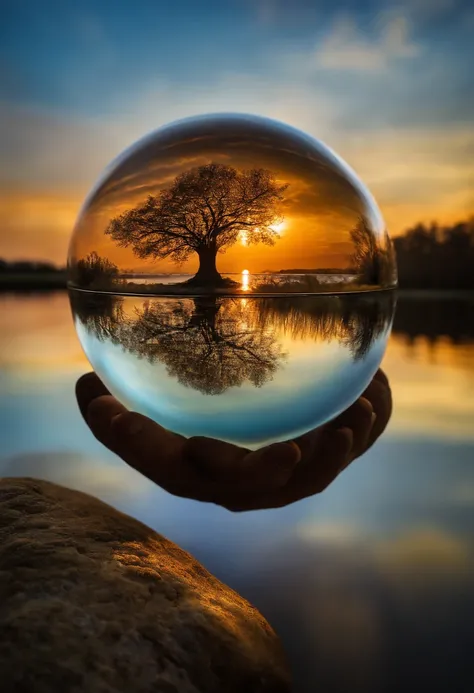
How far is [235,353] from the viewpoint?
62.9 inches

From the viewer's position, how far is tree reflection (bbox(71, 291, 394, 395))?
1.59 metres

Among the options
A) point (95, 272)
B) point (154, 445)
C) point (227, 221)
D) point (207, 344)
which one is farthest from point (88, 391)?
point (227, 221)

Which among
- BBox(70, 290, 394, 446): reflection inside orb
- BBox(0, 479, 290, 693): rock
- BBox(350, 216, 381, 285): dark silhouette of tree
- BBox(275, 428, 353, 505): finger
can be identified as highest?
BBox(350, 216, 381, 285): dark silhouette of tree

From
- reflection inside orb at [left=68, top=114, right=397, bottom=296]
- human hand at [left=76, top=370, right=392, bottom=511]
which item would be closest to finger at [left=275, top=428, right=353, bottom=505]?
human hand at [left=76, top=370, right=392, bottom=511]

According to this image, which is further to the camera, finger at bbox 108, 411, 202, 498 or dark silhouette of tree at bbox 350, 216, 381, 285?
finger at bbox 108, 411, 202, 498

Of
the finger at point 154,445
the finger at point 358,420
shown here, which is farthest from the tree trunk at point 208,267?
the finger at point 358,420

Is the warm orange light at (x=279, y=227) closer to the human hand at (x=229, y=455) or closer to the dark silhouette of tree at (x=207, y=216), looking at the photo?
the dark silhouette of tree at (x=207, y=216)

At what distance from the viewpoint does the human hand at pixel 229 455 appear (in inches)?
84.7

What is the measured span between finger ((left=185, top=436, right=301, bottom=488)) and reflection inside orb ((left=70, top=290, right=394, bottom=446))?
0.17 metres

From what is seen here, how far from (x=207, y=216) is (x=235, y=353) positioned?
376 mm

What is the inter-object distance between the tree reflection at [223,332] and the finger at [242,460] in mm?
466

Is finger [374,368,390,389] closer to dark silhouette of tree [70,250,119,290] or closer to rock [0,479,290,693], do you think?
rock [0,479,290,693]

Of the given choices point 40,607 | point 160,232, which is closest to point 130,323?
point 160,232

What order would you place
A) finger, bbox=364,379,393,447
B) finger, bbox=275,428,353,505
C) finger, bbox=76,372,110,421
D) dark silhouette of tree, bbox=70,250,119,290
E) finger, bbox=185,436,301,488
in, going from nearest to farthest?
1. dark silhouette of tree, bbox=70,250,119,290
2. finger, bbox=185,436,301,488
3. finger, bbox=275,428,353,505
4. finger, bbox=76,372,110,421
5. finger, bbox=364,379,393,447
